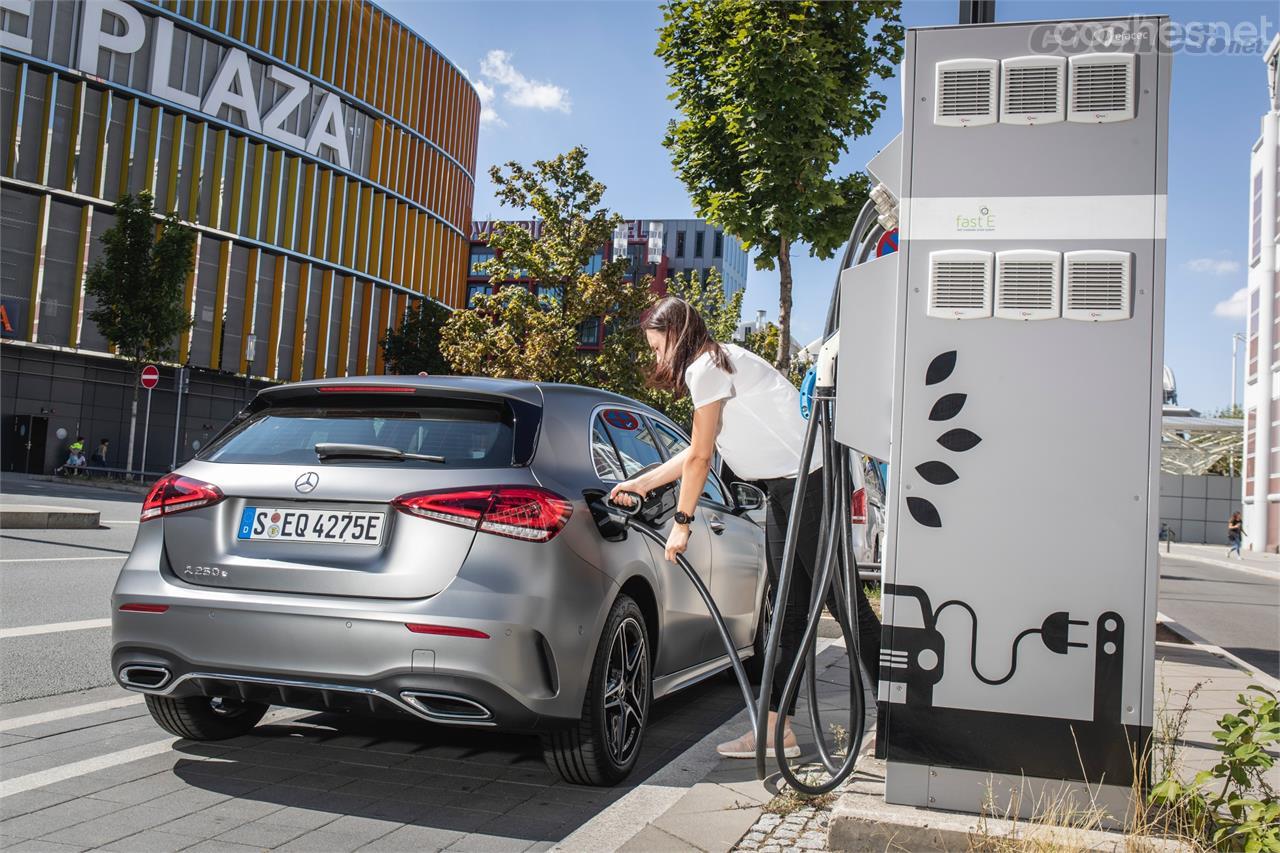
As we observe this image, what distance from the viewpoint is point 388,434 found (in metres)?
4.25

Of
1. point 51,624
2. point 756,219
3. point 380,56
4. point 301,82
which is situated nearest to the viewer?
point 51,624

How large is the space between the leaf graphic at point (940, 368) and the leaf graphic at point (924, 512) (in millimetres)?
377

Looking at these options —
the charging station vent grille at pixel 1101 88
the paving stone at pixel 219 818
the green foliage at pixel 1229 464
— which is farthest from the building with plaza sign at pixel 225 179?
the green foliage at pixel 1229 464

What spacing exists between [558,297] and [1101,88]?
25560 millimetres

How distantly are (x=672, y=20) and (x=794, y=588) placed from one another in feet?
33.5

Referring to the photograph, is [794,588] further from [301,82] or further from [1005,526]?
[301,82]

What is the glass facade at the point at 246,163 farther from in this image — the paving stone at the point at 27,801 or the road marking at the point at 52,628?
the paving stone at the point at 27,801

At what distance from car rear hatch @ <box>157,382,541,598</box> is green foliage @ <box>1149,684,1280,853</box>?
2329mm

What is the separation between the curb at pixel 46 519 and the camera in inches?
598

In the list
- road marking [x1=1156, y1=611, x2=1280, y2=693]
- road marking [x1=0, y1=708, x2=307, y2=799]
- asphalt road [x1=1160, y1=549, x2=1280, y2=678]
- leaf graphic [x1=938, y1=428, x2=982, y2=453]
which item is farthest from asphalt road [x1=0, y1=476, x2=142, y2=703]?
asphalt road [x1=1160, y1=549, x2=1280, y2=678]

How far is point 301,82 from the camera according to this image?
49531 mm

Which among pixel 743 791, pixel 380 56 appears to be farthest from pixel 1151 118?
pixel 380 56

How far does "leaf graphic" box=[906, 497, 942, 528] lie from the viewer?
3.50m

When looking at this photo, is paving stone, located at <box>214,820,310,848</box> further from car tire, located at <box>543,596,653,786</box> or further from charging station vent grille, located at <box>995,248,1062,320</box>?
charging station vent grille, located at <box>995,248,1062,320</box>
